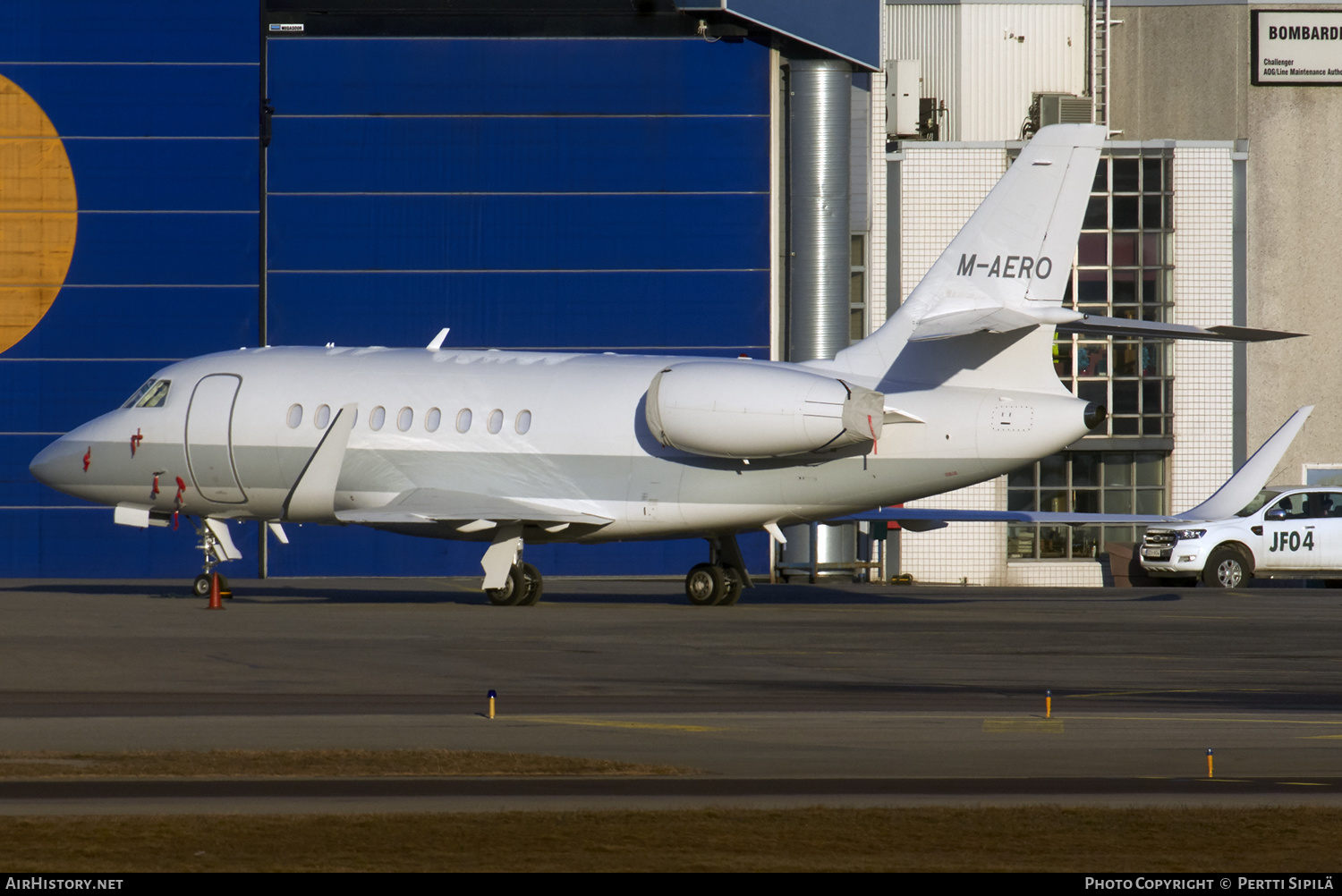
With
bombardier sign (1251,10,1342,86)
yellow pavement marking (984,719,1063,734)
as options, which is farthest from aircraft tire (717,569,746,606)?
bombardier sign (1251,10,1342,86)

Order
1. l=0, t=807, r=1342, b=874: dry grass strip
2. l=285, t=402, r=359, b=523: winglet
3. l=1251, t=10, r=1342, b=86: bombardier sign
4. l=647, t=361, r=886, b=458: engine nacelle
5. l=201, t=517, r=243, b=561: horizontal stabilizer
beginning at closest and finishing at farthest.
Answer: l=0, t=807, r=1342, b=874: dry grass strip → l=647, t=361, r=886, b=458: engine nacelle → l=285, t=402, r=359, b=523: winglet → l=201, t=517, r=243, b=561: horizontal stabilizer → l=1251, t=10, r=1342, b=86: bombardier sign

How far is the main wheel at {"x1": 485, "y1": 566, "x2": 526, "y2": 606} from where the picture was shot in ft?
89.5

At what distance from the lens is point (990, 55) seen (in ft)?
166

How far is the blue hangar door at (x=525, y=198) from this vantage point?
136 ft

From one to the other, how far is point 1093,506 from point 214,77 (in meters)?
25.7

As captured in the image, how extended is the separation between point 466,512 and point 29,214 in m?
19.9

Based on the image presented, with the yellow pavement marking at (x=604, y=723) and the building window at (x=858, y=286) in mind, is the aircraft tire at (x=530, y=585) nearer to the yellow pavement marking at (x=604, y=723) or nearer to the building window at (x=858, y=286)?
the yellow pavement marking at (x=604, y=723)

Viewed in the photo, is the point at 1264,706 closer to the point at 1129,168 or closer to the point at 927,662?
the point at 927,662

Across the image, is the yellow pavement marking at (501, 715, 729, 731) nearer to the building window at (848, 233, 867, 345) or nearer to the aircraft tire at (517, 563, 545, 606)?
the aircraft tire at (517, 563, 545, 606)

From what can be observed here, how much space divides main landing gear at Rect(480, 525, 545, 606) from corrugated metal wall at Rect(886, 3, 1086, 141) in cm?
2749

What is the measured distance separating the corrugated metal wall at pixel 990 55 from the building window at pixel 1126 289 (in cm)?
460

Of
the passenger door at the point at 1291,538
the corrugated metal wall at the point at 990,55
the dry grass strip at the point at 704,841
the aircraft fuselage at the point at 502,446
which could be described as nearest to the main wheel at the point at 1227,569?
the passenger door at the point at 1291,538

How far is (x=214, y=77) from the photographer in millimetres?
41344

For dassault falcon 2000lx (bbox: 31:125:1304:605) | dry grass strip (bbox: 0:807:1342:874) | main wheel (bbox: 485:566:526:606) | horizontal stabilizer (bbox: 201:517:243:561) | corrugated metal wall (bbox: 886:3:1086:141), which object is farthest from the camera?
corrugated metal wall (bbox: 886:3:1086:141)
